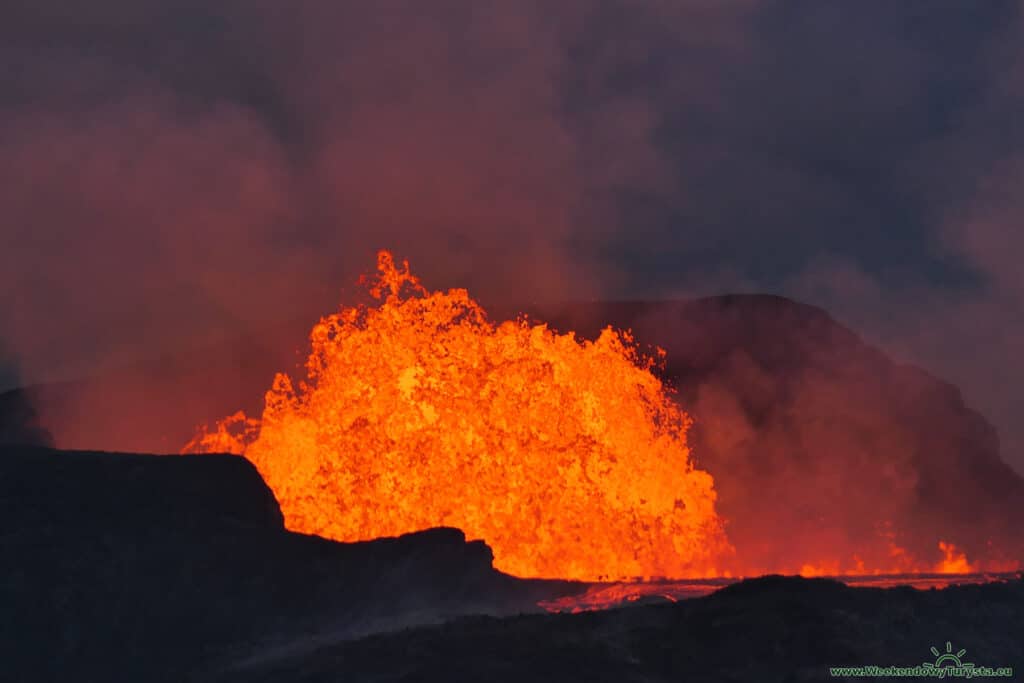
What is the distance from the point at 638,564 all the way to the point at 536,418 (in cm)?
1610

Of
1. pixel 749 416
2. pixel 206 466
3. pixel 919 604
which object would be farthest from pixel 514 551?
pixel 749 416

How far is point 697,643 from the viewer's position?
2142 centimetres

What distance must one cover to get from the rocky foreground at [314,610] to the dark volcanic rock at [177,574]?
4 centimetres

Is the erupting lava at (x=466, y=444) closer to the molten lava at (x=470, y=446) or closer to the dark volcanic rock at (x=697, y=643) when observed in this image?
the molten lava at (x=470, y=446)

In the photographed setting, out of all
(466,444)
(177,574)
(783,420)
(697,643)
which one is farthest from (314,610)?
(783,420)

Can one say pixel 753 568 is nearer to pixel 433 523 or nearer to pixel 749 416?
pixel 749 416

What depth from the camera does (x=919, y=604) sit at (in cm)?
2380

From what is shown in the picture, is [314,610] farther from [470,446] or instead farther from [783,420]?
[783,420]

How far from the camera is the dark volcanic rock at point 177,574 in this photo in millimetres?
23406

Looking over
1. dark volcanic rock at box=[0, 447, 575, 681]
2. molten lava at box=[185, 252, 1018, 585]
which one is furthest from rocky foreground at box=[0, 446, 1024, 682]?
molten lava at box=[185, 252, 1018, 585]

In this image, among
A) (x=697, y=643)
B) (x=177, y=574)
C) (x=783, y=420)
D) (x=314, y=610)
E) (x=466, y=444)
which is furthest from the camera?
(x=783, y=420)

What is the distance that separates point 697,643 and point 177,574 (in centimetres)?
1092

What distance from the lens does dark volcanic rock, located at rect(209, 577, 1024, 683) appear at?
20109 mm

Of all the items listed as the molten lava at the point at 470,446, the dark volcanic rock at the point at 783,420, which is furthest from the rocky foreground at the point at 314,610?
the dark volcanic rock at the point at 783,420
